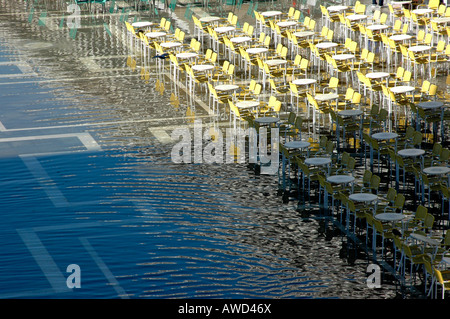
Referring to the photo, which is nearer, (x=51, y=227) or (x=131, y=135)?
(x=51, y=227)

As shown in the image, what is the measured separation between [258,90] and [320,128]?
6.20 feet

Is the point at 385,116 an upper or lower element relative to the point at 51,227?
upper

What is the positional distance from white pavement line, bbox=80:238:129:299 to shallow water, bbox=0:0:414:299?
2 centimetres

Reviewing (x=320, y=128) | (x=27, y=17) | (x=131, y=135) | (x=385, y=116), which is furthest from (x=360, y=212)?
(x=27, y=17)

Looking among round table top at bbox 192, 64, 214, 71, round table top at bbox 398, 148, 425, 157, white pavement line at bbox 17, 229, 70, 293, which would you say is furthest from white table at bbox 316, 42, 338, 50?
white pavement line at bbox 17, 229, 70, 293

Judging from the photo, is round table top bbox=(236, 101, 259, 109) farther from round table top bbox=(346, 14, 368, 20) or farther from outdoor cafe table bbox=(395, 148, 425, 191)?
round table top bbox=(346, 14, 368, 20)

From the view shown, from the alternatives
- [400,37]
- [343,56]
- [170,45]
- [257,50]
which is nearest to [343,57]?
[343,56]

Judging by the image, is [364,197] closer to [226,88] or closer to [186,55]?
[226,88]

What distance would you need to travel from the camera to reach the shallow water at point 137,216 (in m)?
14.8

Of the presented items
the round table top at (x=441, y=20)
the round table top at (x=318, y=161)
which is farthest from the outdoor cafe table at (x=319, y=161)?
the round table top at (x=441, y=20)

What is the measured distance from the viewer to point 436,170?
55.9ft
